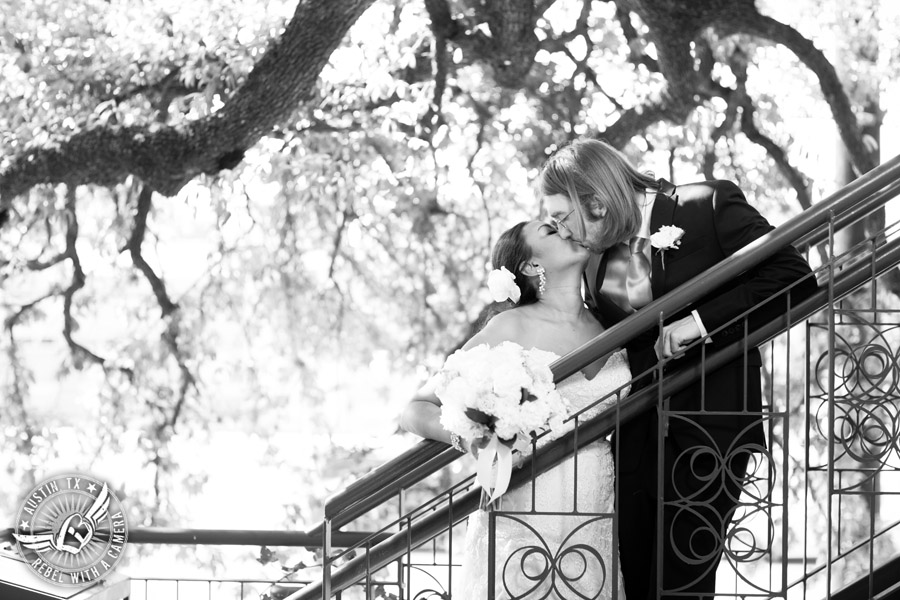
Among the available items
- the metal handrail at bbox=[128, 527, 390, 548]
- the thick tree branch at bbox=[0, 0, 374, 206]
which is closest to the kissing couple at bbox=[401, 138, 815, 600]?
the metal handrail at bbox=[128, 527, 390, 548]

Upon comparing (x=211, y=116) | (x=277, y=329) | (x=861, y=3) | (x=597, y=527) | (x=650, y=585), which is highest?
(x=861, y=3)

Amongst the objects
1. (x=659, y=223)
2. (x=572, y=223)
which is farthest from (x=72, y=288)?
(x=659, y=223)

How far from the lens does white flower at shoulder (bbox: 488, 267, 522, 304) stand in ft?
9.57

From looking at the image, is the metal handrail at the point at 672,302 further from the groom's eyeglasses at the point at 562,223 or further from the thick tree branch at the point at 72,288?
the thick tree branch at the point at 72,288

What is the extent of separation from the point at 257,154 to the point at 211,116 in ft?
3.97

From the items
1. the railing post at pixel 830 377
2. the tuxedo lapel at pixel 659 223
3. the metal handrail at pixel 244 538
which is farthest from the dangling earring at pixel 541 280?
the metal handrail at pixel 244 538

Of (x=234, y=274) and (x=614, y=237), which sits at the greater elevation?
(x=234, y=274)

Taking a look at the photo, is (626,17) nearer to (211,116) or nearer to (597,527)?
(211,116)

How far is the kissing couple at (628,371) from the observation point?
2.81m

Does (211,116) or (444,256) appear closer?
(211,116)

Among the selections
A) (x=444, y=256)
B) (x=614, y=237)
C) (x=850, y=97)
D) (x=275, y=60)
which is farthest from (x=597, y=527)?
(x=850, y=97)

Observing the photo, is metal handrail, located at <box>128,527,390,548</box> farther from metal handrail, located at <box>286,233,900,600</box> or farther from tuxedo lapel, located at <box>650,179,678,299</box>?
tuxedo lapel, located at <box>650,179,678,299</box>

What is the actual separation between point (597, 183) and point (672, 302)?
382mm

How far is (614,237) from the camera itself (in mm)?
2873
